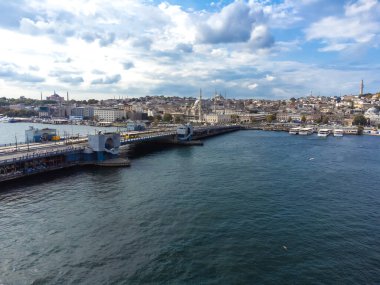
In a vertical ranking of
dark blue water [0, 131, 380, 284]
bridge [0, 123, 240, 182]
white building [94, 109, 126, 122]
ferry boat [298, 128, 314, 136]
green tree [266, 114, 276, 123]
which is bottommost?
dark blue water [0, 131, 380, 284]

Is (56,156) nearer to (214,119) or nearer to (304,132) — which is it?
(304,132)

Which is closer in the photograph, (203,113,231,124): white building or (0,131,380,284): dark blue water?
(0,131,380,284): dark blue water

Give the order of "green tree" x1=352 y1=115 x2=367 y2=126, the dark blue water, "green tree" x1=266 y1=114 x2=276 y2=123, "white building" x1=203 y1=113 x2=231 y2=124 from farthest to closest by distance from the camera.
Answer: "green tree" x1=266 y1=114 x2=276 y2=123
"white building" x1=203 y1=113 x2=231 y2=124
"green tree" x1=352 y1=115 x2=367 y2=126
the dark blue water

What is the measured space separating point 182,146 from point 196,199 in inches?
1004

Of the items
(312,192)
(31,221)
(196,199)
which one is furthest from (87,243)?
(312,192)

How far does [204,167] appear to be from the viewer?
84.3 ft

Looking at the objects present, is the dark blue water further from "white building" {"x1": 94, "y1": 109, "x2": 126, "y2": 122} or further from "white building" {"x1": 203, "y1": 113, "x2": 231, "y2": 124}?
"white building" {"x1": 94, "y1": 109, "x2": 126, "y2": 122}

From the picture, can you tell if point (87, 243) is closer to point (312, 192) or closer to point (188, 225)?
point (188, 225)

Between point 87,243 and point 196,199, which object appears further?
point 196,199

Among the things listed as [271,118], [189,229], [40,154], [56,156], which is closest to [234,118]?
[271,118]

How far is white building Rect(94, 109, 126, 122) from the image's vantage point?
3863 inches

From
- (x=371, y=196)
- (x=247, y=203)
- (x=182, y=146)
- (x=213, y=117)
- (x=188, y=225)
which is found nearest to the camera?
(x=188, y=225)

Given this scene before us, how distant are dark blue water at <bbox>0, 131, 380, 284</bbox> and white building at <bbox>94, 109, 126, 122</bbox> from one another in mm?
78711

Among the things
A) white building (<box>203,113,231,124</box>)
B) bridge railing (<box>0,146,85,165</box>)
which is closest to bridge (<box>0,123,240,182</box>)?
bridge railing (<box>0,146,85,165</box>)
